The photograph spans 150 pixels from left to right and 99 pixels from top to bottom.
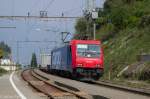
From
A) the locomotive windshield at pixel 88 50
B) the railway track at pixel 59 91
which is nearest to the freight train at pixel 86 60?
the locomotive windshield at pixel 88 50

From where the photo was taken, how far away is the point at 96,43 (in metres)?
44.0

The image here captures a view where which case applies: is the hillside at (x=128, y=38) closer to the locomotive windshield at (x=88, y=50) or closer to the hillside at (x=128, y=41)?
the hillside at (x=128, y=41)

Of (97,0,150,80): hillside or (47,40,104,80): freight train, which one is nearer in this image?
(47,40,104,80): freight train

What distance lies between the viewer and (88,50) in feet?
143

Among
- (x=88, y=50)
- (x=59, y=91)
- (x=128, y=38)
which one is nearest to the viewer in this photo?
(x=59, y=91)

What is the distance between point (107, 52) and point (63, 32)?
21.5 metres

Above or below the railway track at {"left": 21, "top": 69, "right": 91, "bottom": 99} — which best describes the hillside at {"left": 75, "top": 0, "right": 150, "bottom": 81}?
above

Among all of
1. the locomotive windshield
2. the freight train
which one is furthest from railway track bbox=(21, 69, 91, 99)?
the locomotive windshield

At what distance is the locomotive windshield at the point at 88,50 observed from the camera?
142ft

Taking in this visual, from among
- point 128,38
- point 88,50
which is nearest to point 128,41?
point 128,38

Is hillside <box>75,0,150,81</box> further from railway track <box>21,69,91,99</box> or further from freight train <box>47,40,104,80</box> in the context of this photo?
railway track <box>21,69,91,99</box>

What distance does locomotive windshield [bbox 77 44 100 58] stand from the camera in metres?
43.2

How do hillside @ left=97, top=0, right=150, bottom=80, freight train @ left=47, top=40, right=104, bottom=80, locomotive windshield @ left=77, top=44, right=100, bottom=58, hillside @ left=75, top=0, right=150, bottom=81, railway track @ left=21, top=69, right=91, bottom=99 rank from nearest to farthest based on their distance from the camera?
railway track @ left=21, top=69, right=91, bottom=99, freight train @ left=47, top=40, right=104, bottom=80, locomotive windshield @ left=77, top=44, right=100, bottom=58, hillside @ left=75, top=0, right=150, bottom=81, hillside @ left=97, top=0, right=150, bottom=80

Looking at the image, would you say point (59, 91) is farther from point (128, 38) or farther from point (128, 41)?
point (128, 38)
